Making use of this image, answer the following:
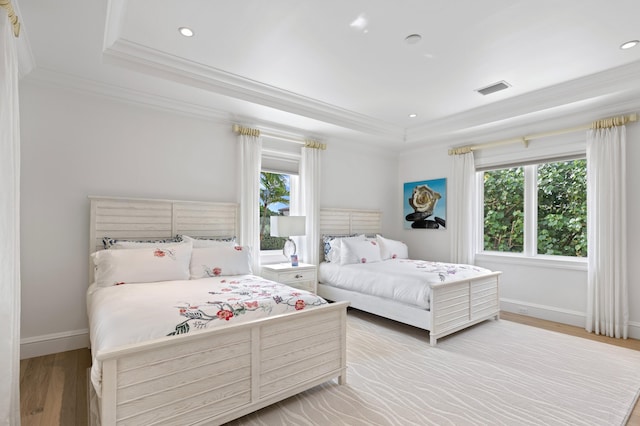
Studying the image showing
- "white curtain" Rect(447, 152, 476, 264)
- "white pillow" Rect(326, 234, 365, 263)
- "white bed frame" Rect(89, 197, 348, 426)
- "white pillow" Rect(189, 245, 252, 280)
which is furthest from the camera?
"white curtain" Rect(447, 152, 476, 264)

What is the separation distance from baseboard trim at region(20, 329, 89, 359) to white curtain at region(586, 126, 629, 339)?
5.31 metres

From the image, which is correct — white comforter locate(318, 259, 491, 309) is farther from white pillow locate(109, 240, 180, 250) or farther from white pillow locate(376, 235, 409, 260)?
white pillow locate(109, 240, 180, 250)

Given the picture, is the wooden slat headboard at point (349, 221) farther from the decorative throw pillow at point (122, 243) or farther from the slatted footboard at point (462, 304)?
the decorative throw pillow at point (122, 243)

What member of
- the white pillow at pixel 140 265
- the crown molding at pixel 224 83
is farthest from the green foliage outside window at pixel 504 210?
the white pillow at pixel 140 265

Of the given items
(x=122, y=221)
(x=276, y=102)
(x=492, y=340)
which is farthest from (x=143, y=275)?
(x=492, y=340)

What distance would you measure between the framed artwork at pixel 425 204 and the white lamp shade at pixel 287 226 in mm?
Result: 2300

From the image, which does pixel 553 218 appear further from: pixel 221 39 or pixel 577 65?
pixel 221 39

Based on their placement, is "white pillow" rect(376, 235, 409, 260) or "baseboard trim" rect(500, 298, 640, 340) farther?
"white pillow" rect(376, 235, 409, 260)

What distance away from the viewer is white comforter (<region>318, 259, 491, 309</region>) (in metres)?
3.45

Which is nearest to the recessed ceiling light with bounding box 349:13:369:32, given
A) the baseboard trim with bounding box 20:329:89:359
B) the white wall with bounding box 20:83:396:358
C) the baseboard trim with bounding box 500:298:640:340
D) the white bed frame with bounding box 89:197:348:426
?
the white bed frame with bounding box 89:197:348:426

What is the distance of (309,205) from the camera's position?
184 inches

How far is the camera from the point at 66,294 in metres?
3.06

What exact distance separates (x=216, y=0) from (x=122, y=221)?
2.22m

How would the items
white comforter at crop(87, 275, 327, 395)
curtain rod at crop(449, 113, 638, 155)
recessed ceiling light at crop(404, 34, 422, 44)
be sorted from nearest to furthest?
white comforter at crop(87, 275, 327, 395)
recessed ceiling light at crop(404, 34, 422, 44)
curtain rod at crop(449, 113, 638, 155)
